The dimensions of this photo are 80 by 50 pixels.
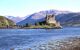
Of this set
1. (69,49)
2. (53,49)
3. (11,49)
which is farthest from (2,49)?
(69,49)

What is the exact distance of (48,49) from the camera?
4188 centimetres

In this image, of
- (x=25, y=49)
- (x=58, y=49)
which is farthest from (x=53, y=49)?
(x=25, y=49)

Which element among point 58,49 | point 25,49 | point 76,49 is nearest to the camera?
point 76,49

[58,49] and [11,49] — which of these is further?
[11,49]

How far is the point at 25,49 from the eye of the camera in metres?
43.7

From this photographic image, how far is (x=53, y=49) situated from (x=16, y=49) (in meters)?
5.79

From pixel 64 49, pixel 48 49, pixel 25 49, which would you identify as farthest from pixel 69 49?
pixel 25 49

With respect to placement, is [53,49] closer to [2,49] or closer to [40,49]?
[40,49]

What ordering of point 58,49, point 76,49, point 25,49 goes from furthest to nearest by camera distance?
point 25,49 < point 58,49 < point 76,49

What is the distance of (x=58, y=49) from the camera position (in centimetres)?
4091

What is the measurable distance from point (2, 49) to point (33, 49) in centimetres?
488

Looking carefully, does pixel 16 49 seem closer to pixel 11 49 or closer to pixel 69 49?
pixel 11 49

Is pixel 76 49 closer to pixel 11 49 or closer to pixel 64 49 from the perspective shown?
pixel 64 49

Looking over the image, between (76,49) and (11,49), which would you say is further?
(11,49)
